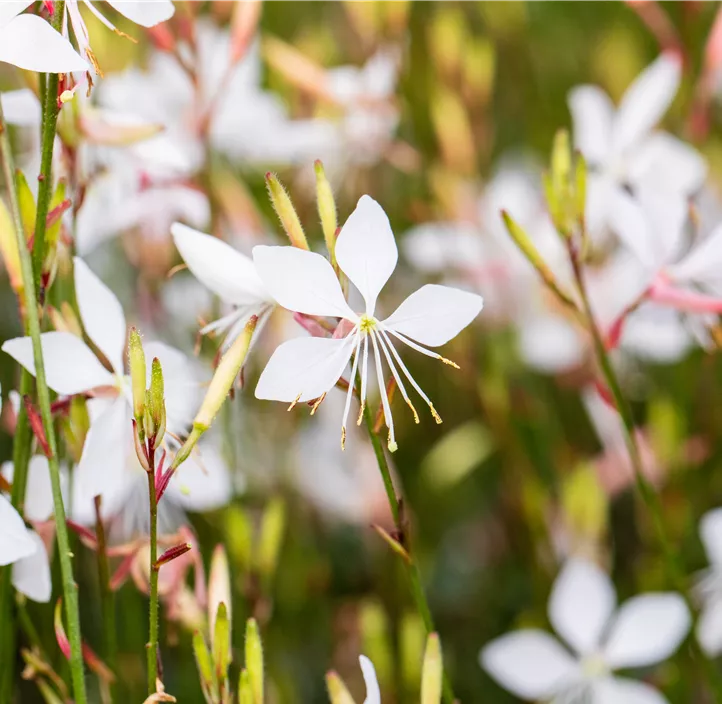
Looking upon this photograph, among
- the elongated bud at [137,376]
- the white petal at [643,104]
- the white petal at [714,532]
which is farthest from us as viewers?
the white petal at [643,104]

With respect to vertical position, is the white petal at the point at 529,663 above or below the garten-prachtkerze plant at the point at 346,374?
below

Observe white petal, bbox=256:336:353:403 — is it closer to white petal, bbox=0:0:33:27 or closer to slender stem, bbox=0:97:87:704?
slender stem, bbox=0:97:87:704

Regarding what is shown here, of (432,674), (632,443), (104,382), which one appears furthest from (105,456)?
(632,443)

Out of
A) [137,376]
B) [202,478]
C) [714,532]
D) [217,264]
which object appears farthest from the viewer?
[714,532]

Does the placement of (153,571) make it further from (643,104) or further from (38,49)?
(643,104)

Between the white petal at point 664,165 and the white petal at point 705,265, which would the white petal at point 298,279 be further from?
the white petal at point 664,165

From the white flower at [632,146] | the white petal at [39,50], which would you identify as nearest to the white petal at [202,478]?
the white petal at [39,50]

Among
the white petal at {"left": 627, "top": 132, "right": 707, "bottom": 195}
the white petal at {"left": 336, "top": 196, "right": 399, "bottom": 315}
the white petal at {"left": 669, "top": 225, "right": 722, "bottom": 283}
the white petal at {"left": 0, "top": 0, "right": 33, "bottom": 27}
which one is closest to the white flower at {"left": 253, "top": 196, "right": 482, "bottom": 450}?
the white petal at {"left": 336, "top": 196, "right": 399, "bottom": 315}
